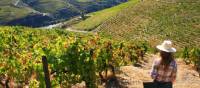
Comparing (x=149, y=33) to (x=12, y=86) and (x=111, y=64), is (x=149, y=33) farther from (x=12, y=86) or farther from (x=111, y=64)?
(x=12, y=86)

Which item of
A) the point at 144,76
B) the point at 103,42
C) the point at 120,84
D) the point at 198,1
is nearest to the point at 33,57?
the point at 120,84

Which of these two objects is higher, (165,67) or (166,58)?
(166,58)

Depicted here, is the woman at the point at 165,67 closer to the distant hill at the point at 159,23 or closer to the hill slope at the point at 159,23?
the distant hill at the point at 159,23

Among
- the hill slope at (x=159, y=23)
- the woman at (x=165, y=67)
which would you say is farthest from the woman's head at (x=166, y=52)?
the hill slope at (x=159, y=23)

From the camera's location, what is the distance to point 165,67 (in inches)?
495

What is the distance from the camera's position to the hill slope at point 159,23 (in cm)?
10212

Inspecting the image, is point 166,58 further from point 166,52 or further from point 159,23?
point 159,23

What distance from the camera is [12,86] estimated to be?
23.1 m

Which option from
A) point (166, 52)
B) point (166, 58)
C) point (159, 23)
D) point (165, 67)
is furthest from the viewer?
point (159, 23)

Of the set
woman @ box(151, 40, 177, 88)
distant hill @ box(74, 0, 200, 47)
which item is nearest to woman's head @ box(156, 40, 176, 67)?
woman @ box(151, 40, 177, 88)

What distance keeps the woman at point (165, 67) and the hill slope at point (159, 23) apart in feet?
260

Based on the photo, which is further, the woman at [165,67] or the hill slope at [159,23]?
the hill slope at [159,23]

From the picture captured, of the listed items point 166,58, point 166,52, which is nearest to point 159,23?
point 166,58

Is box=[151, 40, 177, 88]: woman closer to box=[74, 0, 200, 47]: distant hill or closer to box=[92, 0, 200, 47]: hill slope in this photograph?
box=[74, 0, 200, 47]: distant hill
